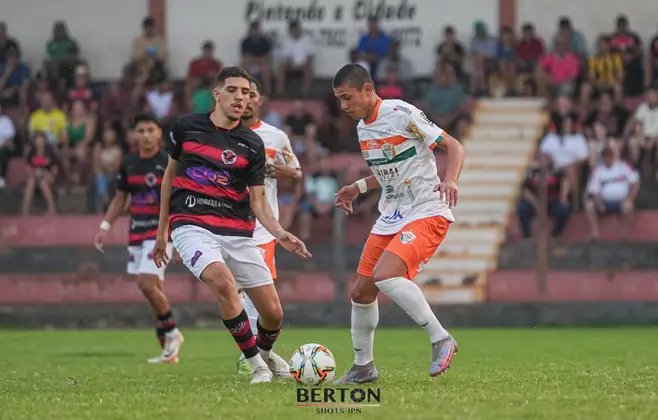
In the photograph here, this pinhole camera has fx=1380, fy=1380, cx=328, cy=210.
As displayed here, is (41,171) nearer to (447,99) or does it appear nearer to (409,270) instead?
(447,99)

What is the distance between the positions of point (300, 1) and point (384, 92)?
4622mm

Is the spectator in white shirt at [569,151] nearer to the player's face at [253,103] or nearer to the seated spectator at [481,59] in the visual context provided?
the seated spectator at [481,59]

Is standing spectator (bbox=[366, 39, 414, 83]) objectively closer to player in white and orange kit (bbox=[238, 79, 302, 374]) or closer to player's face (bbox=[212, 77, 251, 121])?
player in white and orange kit (bbox=[238, 79, 302, 374])

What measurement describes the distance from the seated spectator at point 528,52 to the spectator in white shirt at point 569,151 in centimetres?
263

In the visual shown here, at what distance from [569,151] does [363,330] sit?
14217mm

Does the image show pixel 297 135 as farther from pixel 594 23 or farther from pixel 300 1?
pixel 594 23

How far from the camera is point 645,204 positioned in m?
23.0

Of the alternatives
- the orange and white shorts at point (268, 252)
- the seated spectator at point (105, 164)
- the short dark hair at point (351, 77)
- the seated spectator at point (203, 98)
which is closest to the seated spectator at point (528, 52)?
the seated spectator at point (203, 98)

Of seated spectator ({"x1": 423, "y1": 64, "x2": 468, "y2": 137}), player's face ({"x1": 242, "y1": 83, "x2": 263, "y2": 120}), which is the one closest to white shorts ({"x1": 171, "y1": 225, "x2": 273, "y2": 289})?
player's face ({"x1": 242, "y1": 83, "x2": 263, "y2": 120})

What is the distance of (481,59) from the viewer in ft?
87.8

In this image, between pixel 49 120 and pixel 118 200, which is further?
pixel 49 120

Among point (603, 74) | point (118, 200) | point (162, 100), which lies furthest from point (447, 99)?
point (118, 200)

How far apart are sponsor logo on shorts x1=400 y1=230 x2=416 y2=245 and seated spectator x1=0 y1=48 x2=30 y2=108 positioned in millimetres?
18382

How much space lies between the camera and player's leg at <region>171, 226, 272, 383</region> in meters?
9.61
